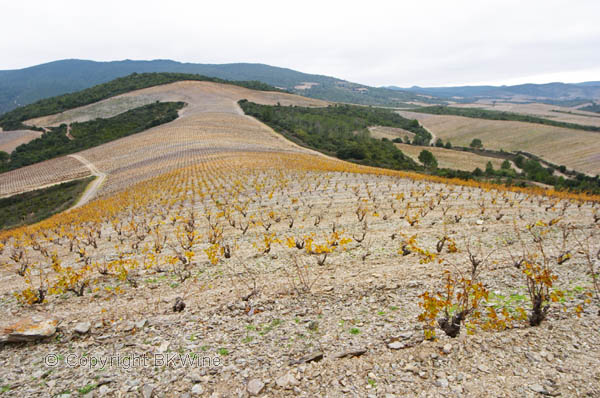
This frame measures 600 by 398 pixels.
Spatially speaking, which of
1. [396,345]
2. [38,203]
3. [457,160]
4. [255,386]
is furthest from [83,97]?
[396,345]

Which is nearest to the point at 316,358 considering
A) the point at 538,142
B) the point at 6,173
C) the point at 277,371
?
the point at 277,371

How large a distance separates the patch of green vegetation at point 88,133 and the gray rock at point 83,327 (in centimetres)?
8102

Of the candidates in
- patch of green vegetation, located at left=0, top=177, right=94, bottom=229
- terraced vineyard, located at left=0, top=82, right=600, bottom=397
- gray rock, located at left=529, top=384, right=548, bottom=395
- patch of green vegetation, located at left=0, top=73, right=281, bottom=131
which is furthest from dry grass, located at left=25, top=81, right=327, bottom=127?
gray rock, located at left=529, top=384, right=548, bottom=395

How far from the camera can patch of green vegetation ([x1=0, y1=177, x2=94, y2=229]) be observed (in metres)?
32.8

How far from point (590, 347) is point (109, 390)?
7.79 m

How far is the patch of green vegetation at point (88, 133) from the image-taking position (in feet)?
224

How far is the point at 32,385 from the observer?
4938 millimetres

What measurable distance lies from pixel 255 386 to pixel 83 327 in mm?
4316

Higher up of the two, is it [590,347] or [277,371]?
[590,347]

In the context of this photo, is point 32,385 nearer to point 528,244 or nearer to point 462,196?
point 528,244

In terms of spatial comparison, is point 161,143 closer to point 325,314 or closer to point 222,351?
point 222,351

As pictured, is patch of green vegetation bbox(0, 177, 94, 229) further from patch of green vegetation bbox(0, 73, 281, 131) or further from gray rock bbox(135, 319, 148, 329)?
patch of green vegetation bbox(0, 73, 281, 131)

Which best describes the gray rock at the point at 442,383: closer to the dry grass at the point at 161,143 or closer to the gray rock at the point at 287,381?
the gray rock at the point at 287,381

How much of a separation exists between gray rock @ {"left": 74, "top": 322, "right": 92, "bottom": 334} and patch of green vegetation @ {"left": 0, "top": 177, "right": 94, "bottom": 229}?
33.2 metres
